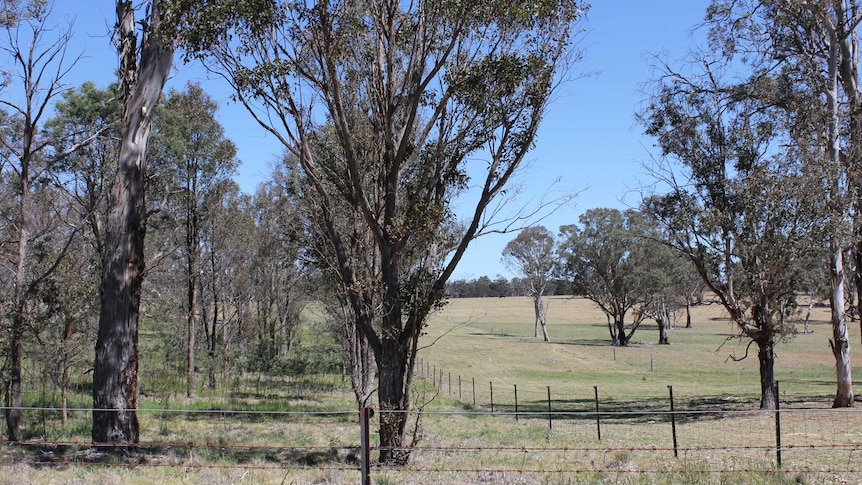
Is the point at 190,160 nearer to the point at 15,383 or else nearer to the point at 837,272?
the point at 15,383

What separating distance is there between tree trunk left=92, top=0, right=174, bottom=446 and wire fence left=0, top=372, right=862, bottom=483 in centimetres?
65

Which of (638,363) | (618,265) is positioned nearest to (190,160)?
(638,363)

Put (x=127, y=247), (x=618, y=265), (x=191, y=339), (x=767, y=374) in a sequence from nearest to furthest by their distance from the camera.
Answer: (x=127, y=247) < (x=767, y=374) < (x=191, y=339) < (x=618, y=265)

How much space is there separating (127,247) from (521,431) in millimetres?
11171

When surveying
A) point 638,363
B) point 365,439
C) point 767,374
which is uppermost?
A: point 365,439

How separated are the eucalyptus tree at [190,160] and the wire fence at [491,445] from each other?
771cm

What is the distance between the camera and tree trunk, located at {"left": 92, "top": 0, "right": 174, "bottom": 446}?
35.8 feet

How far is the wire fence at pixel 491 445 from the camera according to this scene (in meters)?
8.95

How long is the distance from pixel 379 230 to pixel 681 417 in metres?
14.6

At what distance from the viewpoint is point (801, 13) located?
2164 cm

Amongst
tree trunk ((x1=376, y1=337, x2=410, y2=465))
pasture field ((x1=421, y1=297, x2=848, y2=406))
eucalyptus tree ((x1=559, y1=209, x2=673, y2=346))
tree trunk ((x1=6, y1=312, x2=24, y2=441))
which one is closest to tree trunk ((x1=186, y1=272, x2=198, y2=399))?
pasture field ((x1=421, y1=297, x2=848, y2=406))

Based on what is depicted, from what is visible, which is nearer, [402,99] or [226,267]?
[402,99]

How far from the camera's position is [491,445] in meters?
15.1

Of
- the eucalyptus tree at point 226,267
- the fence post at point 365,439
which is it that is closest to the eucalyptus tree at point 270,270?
the eucalyptus tree at point 226,267
